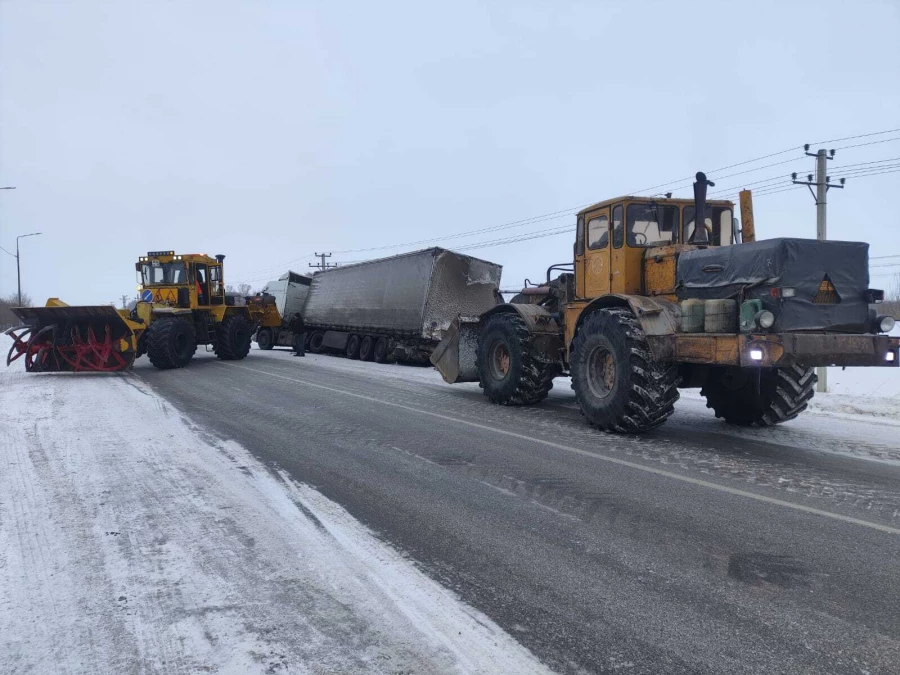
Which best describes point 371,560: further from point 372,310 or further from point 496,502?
point 372,310

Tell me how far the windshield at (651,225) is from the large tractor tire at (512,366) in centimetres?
244

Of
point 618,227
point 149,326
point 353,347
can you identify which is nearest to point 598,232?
point 618,227

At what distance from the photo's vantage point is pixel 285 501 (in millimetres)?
5465

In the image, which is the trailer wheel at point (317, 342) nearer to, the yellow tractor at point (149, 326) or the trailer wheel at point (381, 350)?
the trailer wheel at point (381, 350)

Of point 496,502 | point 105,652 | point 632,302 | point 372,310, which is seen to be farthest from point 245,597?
point 372,310

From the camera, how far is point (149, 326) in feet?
57.1

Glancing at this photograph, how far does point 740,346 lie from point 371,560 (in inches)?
179

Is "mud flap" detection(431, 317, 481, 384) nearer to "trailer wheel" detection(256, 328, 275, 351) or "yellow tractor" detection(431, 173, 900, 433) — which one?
"yellow tractor" detection(431, 173, 900, 433)

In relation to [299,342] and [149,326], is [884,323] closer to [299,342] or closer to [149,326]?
[149,326]

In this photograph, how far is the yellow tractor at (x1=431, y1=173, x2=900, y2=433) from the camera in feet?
22.9

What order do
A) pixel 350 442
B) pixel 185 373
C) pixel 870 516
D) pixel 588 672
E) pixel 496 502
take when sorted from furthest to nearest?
pixel 185 373, pixel 350 442, pixel 496 502, pixel 870 516, pixel 588 672

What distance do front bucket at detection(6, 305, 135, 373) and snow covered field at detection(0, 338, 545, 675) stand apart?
34.1ft

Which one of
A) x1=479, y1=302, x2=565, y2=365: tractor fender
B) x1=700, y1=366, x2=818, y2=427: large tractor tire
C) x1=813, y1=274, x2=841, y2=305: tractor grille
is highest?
x1=813, y1=274, x2=841, y2=305: tractor grille

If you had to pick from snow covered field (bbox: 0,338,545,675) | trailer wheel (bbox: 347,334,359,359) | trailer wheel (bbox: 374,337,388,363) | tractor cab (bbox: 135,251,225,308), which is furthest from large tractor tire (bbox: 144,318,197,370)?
snow covered field (bbox: 0,338,545,675)
